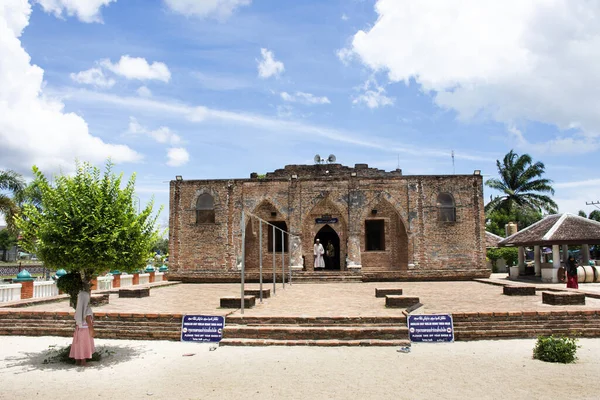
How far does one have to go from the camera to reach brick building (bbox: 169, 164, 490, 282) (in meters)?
23.9

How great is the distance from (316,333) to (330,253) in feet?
57.7

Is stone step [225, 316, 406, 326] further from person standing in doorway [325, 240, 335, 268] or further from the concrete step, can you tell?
person standing in doorway [325, 240, 335, 268]

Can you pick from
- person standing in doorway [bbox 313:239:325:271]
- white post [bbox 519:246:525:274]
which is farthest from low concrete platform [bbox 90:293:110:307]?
white post [bbox 519:246:525:274]

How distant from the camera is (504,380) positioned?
22.0 feet

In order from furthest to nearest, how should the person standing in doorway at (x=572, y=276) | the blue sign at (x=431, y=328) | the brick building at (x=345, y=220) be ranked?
the brick building at (x=345, y=220)
the person standing in doorway at (x=572, y=276)
the blue sign at (x=431, y=328)

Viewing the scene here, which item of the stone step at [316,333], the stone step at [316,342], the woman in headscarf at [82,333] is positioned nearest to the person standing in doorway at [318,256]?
the stone step at [316,333]

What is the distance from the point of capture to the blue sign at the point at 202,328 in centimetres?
969

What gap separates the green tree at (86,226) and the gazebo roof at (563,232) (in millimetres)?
18264

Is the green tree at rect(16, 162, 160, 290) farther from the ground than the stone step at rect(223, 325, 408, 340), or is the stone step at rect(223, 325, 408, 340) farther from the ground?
the green tree at rect(16, 162, 160, 290)

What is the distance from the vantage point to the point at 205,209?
82.2 feet

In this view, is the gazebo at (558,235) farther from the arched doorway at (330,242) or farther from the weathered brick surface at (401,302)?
the weathered brick surface at (401,302)

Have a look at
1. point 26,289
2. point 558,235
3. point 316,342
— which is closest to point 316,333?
point 316,342

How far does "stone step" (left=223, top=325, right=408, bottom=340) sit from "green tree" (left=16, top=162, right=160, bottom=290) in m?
2.51

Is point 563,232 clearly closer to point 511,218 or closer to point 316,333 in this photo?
point 316,333
